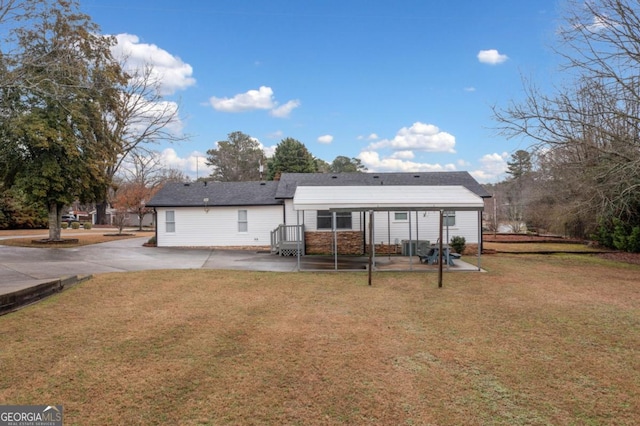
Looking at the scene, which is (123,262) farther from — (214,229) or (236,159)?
(236,159)

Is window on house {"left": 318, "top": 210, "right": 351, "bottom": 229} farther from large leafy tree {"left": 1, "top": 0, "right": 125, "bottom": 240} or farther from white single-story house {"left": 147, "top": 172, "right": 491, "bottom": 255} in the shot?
large leafy tree {"left": 1, "top": 0, "right": 125, "bottom": 240}

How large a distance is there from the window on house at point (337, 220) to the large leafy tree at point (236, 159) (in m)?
36.6

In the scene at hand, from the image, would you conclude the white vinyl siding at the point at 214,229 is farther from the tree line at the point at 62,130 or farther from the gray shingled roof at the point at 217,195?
the tree line at the point at 62,130

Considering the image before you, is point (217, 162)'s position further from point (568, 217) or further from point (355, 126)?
point (568, 217)

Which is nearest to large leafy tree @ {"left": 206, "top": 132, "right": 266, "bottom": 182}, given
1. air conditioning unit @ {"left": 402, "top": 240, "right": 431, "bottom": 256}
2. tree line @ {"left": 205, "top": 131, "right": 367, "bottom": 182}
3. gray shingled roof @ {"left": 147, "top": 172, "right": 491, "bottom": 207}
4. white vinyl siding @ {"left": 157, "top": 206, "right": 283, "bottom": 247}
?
tree line @ {"left": 205, "top": 131, "right": 367, "bottom": 182}

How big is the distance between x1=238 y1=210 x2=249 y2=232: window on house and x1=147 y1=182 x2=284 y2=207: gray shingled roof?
0.53 m

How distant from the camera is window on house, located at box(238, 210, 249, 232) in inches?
708

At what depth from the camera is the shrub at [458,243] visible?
1625cm

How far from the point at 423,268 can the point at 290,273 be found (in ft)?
15.0

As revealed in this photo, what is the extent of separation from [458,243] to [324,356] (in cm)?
1310

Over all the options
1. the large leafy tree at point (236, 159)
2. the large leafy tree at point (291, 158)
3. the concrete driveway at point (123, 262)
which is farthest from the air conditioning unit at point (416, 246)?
the large leafy tree at point (236, 159)

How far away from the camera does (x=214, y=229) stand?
58.9ft

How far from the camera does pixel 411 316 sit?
262 inches

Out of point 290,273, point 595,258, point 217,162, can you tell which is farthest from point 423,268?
point 217,162
